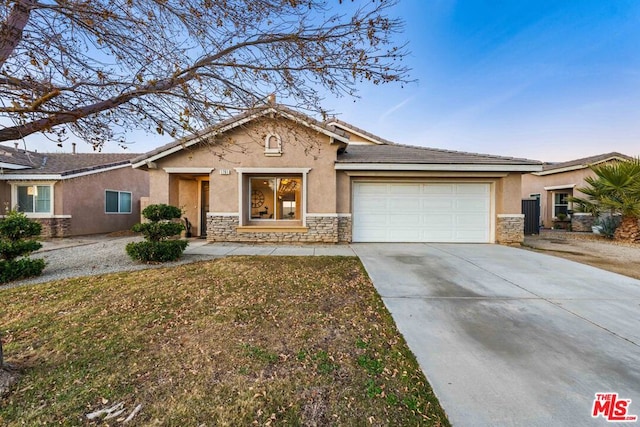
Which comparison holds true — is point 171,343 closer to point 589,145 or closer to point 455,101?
point 455,101

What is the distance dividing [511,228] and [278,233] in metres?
9.08

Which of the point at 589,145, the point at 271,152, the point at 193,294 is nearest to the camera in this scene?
the point at 193,294

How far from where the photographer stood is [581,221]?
1473cm

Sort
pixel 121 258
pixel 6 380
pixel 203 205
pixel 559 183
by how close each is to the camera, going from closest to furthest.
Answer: pixel 6 380, pixel 121 258, pixel 203 205, pixel 559 183

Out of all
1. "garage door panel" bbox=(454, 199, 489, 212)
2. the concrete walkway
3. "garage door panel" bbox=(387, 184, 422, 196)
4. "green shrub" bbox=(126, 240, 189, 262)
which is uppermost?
"garage door panel" bbox=(387, 184, 422, 196)

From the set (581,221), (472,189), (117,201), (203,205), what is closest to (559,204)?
(581,221)

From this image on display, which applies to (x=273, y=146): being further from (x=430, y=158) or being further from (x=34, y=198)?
(x=34, y=198)

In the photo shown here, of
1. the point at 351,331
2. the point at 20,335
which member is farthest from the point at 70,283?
the point at 351,331

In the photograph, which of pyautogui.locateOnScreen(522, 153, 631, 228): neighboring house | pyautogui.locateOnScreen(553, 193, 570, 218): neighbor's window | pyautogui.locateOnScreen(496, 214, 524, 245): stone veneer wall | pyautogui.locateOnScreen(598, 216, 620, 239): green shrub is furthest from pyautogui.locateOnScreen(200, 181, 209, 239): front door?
pyautogui.locateOnScreen(553, 193, 570, 218): neighbor's window

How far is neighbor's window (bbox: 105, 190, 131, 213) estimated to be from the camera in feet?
47.1

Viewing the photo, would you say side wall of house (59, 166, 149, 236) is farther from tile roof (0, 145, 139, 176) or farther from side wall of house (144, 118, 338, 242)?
side wall of house (144, 118, 338, 242)

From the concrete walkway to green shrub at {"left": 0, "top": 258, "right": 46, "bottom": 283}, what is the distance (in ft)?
10.4

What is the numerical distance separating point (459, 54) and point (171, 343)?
12.7m

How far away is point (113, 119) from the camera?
334 centimetres
